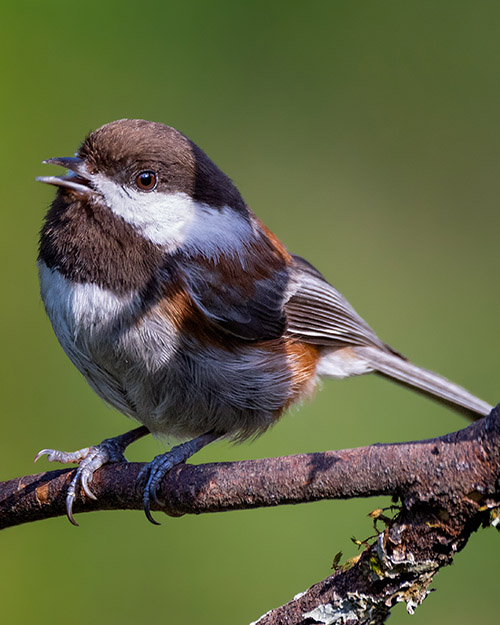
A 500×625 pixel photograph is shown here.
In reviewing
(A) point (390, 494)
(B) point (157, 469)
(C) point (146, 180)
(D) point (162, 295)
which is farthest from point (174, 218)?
(A) point (390, 494)

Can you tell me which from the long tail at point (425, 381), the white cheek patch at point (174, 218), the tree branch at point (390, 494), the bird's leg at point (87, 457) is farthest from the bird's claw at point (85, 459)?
the long tail at point (425, 381)

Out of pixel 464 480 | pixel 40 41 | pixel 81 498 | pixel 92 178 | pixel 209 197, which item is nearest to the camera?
pixel 464 480

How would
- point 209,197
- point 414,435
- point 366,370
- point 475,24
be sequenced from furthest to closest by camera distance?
point 475,24 → point 414,435 → point 366,370 → point 209,197

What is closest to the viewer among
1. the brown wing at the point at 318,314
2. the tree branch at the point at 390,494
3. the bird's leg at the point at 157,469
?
the tree branch at the point at 390,494

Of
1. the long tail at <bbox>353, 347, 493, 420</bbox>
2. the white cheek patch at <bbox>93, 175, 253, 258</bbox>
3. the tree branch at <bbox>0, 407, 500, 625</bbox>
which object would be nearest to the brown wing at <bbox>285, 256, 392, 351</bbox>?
the long tail at <bbox>353, 347, 493, 420</bbox>

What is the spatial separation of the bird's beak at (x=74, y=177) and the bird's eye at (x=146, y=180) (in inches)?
5.7

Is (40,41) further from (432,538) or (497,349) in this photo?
(432,538)

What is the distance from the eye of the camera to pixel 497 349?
3.70 metres

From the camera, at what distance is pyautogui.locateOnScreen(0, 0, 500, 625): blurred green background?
Result: 3.19m

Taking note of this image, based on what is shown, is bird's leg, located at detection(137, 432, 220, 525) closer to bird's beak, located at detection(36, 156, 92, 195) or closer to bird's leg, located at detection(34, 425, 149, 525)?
bird's leg, located at detection(34, 425, 149, 525)

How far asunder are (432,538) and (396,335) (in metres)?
2.41

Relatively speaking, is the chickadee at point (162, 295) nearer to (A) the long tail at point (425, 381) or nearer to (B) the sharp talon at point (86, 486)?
(B) the sharp talon at point (86, 486)

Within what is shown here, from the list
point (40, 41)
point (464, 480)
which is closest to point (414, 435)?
point (464, 480)

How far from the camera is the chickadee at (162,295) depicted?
2.24 meters
